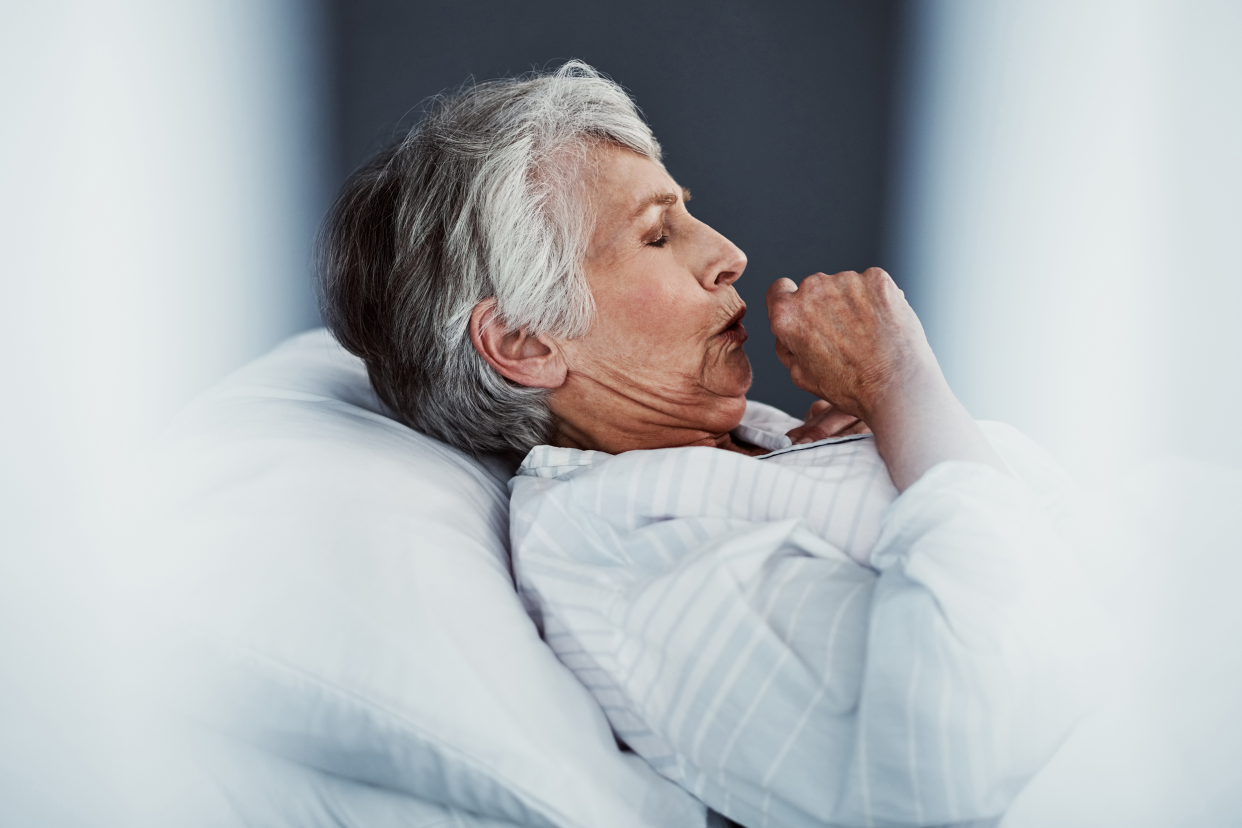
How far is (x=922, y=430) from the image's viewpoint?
34.6 inches

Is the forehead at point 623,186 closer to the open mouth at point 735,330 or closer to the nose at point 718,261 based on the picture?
the nose at point 718,261

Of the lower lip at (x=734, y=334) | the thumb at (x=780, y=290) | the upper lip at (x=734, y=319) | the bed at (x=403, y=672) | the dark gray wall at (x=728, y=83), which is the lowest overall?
the bed at (x=403, y=672)

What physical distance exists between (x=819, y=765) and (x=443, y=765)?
0.34 meters

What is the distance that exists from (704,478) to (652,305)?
30 centimetres

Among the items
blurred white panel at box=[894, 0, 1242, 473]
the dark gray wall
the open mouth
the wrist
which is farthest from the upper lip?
the dark gray wall

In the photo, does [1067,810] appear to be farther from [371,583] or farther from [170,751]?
[170,751]

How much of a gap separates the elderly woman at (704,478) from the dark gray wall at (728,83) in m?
0.69

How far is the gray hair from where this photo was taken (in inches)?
41.9

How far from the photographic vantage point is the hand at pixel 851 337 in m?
1.01

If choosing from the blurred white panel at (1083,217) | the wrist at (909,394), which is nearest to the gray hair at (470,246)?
the wrist at (909,394)

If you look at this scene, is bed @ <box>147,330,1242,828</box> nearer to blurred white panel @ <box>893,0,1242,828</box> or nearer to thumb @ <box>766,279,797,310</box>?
blurred white panel @ <box>893,0,1242,828</box>

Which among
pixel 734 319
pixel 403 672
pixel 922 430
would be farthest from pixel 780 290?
pixel 403 672

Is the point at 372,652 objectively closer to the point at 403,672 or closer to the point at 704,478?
the point at 403,672

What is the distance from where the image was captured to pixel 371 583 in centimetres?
75
